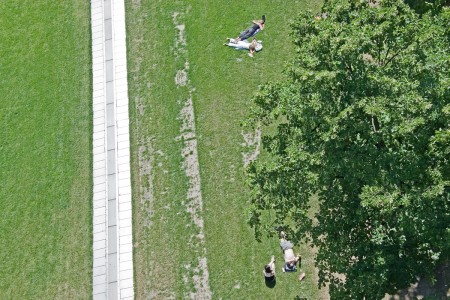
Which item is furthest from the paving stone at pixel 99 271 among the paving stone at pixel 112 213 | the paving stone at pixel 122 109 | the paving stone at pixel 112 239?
the paving stone at pixel 122 109

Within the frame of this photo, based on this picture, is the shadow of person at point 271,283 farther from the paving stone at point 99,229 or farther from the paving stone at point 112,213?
the paving stone at point 99,229

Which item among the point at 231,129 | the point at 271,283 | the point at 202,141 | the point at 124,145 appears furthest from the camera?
the point at 124,145

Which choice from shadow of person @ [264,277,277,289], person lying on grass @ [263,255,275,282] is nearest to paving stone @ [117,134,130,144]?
person lying on grass @ [263,255,275,282]

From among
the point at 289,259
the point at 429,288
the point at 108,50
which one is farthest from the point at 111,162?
the point at 429,288

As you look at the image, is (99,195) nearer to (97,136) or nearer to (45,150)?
(97,136)

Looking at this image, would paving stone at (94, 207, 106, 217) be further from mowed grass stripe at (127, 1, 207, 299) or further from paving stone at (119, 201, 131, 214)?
mowed grass stripe at (127, 1, 207, 299)
